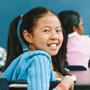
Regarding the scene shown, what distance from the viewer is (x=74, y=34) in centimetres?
182

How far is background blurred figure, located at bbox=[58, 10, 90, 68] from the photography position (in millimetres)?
1771

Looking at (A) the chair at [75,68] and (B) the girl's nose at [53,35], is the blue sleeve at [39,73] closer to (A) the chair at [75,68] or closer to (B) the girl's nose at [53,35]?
(B) the girl's nose at [53,35]

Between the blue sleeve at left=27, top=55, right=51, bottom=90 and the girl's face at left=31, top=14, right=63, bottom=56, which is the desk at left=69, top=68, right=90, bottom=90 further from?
the girl's face at left=31, top=14, right=63, bottom=56

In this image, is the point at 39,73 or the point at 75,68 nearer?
the point at 39,73

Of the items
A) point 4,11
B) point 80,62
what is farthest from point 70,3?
point 80,62

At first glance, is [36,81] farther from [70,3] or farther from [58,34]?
[70,3]

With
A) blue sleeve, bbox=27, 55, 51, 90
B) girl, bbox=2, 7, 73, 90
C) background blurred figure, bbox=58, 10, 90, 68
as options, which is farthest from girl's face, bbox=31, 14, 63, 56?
background blurred figure, bbox=58, 10, 90, 68

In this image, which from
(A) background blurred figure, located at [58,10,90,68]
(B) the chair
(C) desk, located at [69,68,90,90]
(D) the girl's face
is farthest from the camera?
(A) background blurred figure, located at [58,10,90,68]

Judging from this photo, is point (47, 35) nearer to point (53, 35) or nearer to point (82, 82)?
point (53, 35)

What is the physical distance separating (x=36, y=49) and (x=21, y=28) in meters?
0.14

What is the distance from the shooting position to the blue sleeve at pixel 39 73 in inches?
28.0

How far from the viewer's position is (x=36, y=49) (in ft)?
3.12

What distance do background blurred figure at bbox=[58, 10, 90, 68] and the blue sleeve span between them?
102cm

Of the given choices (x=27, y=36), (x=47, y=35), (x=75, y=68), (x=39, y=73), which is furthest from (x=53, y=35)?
(x=75, y=68)
